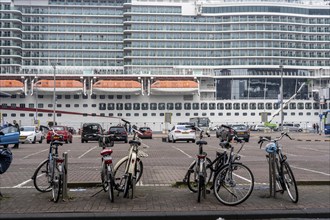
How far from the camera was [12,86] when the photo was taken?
64.6 metres

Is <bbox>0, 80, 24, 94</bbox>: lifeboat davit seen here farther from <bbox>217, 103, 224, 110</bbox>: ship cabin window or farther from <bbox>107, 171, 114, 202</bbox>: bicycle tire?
<bbox>107, 171, 114, 202</bbox>: bicycle tire

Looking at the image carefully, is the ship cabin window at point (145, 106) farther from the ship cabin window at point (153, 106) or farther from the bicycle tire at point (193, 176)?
the bicycle tire at point (193, 176)

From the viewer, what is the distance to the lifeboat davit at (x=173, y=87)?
218ft

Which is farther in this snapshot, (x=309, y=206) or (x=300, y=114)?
(x=300, y=114)

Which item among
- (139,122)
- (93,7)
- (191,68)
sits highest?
(93,7)

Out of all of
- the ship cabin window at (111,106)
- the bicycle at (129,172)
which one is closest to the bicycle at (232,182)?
the bicycle at (129,172)

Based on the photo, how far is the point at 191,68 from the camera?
70188mm

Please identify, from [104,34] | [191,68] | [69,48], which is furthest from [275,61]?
[69,48]

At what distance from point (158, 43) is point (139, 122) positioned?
14643 mm

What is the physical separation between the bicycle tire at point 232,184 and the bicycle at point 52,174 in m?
2.82

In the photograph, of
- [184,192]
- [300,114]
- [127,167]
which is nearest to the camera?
[127,167]

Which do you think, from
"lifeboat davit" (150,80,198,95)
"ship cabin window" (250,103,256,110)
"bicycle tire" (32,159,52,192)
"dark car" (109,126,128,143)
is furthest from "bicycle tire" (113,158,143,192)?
"ship cabin window" (250,103,256,110)

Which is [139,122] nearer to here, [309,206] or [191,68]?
[191,68]

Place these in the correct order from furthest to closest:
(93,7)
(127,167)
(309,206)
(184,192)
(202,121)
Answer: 1. (93,7)
2. (202,121)
3. (184,192)
4. (127,167)
5. (309,206)
